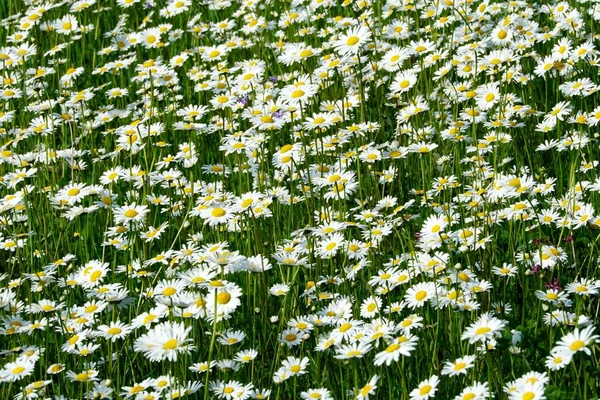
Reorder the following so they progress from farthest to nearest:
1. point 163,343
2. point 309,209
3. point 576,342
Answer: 1. point 309,209
2. point 163,343
3. point 576,342

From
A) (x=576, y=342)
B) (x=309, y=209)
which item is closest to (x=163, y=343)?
(x=576, y=342)

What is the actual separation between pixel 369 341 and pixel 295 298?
678 mm

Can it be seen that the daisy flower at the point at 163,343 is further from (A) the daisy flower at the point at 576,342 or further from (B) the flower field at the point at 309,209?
(A) the daisy flower at the point at 576,342

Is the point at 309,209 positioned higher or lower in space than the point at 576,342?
lower

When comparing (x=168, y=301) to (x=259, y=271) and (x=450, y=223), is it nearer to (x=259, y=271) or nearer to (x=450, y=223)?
(x=259, y=271)

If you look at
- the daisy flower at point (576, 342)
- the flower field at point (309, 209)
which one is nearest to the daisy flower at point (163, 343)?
the flower field at point (309, 209)

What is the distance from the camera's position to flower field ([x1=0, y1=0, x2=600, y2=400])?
326cm

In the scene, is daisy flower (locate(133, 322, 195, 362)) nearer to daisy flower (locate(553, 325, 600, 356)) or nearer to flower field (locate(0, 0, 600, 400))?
flower field (locate(0, 0, 600, 400))

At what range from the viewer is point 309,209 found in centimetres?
427

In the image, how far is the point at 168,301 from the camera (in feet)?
11.0

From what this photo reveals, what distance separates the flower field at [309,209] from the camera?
128 inches

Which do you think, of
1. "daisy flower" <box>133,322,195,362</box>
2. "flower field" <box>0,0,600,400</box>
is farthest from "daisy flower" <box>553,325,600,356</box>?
"daisy flower" <box>133,322,195,362</box>

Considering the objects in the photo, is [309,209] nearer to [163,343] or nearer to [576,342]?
[163,343]

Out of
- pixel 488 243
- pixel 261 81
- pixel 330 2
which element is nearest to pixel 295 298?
pixel 488 243
